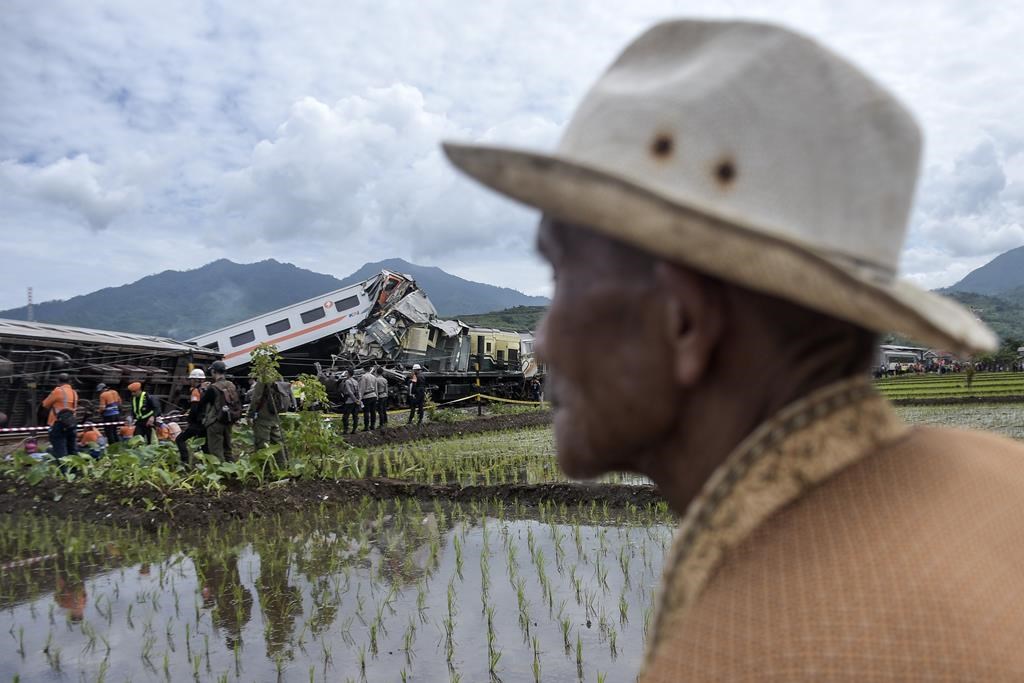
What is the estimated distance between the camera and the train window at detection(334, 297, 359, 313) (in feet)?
75.6

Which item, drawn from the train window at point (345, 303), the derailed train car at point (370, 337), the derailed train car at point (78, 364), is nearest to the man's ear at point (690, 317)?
the derailed train car at point (78, 364)

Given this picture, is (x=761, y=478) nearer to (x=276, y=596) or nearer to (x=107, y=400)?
(x=276, y=596)

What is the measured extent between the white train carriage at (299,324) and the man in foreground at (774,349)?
70.3 feet

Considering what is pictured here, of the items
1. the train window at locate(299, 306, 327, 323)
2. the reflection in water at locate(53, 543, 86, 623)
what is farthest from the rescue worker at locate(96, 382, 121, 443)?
the train window at locate(299, 306, 327, 323)

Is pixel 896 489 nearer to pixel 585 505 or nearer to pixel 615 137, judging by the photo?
pixel 615 137

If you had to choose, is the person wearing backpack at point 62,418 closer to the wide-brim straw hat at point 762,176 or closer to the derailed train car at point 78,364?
the derailed train car at point 78,364

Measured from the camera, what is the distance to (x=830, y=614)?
1.94ft

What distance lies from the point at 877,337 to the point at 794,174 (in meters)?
0.20

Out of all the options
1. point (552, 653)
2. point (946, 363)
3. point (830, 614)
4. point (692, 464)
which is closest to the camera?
point (830, 614)

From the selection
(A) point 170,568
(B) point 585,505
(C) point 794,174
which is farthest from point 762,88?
(B) point 585,505

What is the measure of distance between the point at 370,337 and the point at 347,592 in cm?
1817

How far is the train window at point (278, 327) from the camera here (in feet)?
72.2

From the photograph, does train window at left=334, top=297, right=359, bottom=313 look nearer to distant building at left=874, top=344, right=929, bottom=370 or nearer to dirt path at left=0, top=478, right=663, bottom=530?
dirt path at left=0, top=478, right=663, bottom=530

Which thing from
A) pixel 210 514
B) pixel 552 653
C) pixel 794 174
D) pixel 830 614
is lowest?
pixel 552 653
